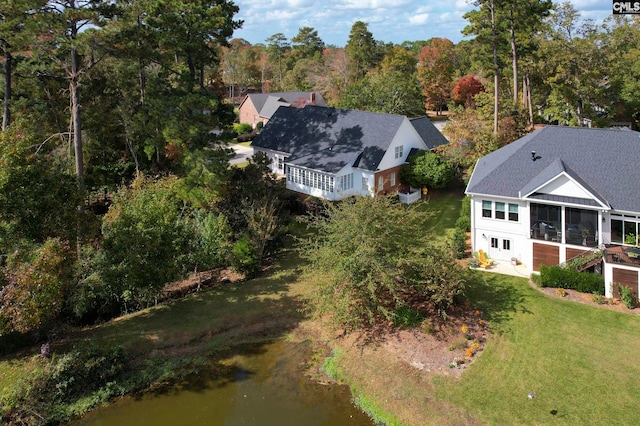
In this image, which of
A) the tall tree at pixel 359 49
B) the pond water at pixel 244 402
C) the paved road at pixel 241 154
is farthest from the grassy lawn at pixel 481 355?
the tall tree at pixel 359 49

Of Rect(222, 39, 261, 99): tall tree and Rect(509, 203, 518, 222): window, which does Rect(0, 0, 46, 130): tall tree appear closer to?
Rect(509, 203, 518, 222): window

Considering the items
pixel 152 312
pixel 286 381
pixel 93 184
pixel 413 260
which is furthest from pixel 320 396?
pixel 93 184

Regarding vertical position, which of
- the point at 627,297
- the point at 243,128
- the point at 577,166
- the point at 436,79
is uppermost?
the point at 436,79

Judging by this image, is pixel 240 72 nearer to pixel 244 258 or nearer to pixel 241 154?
pixel 241 154

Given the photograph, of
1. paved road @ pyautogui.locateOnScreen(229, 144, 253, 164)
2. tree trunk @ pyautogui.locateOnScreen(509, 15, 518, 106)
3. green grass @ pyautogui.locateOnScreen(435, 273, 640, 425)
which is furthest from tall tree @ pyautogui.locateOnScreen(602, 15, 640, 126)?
paved road @ pyautogui.locateOnScreen(229, 144, 253, 164)

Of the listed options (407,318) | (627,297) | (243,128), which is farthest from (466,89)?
(407,318)

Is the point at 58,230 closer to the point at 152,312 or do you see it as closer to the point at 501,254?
the point at 152,312
